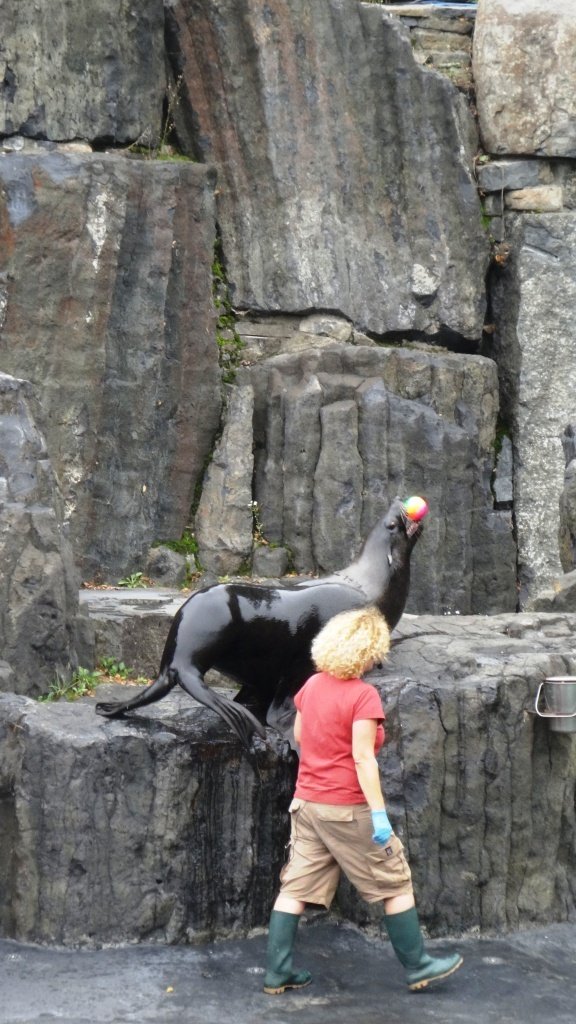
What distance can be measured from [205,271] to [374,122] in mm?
2332

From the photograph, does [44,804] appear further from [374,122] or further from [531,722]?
[374,122]

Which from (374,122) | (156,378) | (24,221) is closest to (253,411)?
(156,378)

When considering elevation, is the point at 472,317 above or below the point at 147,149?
below

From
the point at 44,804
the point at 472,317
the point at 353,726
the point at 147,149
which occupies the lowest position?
the point at 44,804

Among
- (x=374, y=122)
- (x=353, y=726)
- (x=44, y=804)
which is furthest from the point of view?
(x=374, y=122)

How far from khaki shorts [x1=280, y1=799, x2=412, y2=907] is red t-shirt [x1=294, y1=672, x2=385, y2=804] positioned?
5 centimetres

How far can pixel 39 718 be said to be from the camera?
217 inches

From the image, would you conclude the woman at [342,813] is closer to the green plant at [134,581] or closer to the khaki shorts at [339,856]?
the khaki shorts at [339,856]

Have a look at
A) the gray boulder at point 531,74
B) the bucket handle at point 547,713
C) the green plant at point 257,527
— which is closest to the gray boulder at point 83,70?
the gray boulder at point 531,74

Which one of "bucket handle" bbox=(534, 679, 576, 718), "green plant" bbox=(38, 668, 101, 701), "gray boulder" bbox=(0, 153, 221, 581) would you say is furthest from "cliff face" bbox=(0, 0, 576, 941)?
"bucket handle" bbox=(534, 679, 576, 718)

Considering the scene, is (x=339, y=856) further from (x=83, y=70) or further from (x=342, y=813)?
(x=83, y=70)

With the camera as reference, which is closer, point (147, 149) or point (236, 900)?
point (236, 900)

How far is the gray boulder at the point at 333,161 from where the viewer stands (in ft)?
36.3

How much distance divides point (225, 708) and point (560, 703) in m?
1.43
